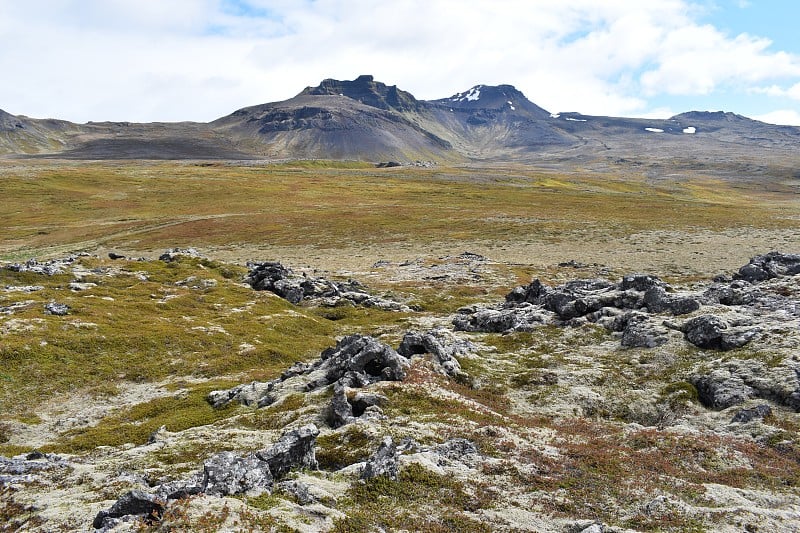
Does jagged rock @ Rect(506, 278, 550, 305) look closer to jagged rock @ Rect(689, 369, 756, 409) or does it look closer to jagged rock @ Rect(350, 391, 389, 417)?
jagged rock @ Rect(689, 369, 756, 409)

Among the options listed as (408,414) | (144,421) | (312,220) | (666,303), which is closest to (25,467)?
(144,421)

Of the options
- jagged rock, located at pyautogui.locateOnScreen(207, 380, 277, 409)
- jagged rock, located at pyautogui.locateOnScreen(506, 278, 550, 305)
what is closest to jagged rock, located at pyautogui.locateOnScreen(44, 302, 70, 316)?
jagged rock, located at pyautogui.locateOnScreen(207, 380, 277, 409)

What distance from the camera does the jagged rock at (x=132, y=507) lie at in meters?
14.5

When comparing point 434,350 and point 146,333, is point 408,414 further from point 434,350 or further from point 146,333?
point 146,333

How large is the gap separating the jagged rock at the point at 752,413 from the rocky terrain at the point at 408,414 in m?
0.10

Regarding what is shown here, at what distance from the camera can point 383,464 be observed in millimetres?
19141

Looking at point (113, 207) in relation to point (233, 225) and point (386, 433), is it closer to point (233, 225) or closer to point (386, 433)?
point (233, 225)

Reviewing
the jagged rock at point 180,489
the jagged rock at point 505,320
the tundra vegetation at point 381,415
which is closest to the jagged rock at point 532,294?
the jagged rock at point 505,320

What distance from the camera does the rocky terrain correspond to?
16797mm

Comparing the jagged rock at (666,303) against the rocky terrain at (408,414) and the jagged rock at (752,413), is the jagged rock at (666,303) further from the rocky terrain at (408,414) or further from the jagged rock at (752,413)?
the jagged rock at (752,413)

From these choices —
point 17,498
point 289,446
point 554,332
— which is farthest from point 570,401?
point 17,498

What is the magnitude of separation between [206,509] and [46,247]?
123 m

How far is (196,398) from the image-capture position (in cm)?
3322

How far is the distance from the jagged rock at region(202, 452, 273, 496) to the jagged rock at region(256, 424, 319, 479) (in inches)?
28.9
